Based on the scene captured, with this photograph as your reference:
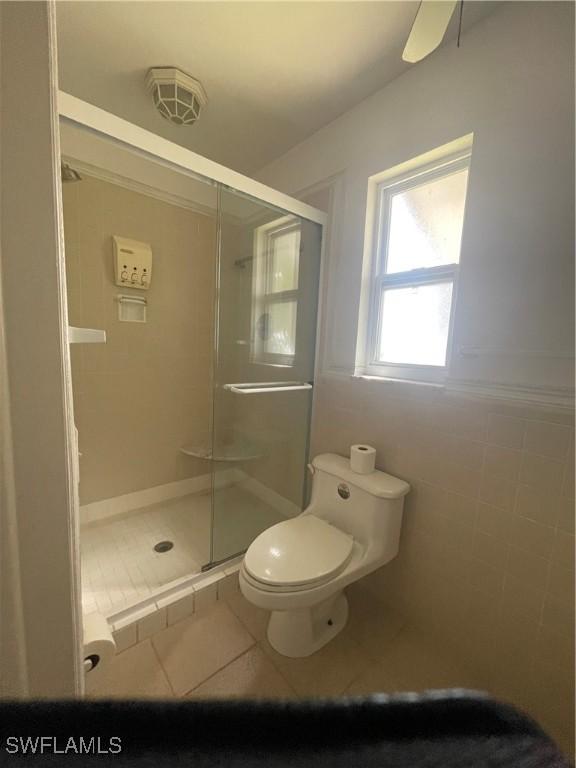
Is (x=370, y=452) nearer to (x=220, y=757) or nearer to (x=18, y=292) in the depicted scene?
(x=220, y=757)

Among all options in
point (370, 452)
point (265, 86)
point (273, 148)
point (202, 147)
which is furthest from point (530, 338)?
point (202, 147)

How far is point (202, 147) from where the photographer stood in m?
1.74

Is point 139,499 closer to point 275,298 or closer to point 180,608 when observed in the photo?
point 180,608

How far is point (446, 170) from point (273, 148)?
3.44 ft

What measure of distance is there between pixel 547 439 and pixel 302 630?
1137 mm

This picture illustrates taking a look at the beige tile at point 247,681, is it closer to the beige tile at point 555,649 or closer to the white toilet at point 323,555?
the white toilet at point 323,555

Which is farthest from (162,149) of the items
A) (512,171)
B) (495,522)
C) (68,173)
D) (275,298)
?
(495,522)

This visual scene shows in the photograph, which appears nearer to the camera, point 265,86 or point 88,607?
point 88,607

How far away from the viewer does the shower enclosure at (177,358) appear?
63.2 inches

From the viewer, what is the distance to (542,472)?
93 cm

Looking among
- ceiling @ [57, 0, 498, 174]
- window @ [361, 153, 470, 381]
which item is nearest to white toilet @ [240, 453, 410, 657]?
window @ [361, 153, 470, 381]

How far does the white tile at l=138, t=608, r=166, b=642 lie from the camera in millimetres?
1188

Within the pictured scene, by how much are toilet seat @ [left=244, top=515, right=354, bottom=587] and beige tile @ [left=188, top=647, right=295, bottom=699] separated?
40cm

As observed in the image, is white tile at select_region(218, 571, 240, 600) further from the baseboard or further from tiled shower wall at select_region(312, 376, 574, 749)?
tiled shower wall at select_region(312, 376, 574, 749)
